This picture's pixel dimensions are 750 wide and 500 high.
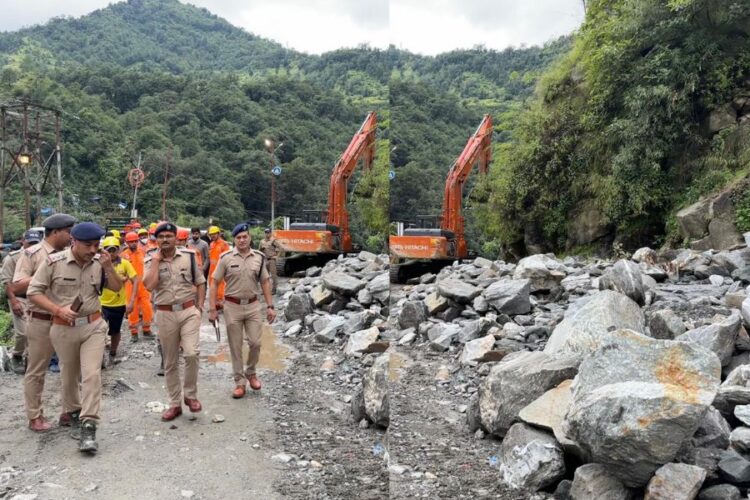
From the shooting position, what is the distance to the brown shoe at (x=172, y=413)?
2.09 meters

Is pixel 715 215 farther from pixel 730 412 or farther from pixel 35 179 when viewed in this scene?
pixel 35 179

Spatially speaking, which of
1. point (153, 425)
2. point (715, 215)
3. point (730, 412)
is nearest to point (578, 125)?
point (715, 215)

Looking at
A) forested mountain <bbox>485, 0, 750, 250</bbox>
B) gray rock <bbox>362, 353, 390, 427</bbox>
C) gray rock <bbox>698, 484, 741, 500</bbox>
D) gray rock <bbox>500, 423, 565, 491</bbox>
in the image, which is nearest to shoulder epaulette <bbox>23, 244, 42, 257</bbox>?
gray rock <bbox>362, 353, 390, 427</bbox>

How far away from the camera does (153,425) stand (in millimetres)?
2105

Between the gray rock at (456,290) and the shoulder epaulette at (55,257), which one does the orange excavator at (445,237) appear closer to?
the gray rock at (456,290)

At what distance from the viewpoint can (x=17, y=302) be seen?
2648mm

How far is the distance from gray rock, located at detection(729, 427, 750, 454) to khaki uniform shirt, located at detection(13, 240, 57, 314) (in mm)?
2619

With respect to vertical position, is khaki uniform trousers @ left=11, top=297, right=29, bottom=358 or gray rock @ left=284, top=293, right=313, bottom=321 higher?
gray rock @ left=284, top=293, right=313, bottom=321

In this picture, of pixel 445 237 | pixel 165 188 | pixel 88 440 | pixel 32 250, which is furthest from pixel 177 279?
pixel 445 237

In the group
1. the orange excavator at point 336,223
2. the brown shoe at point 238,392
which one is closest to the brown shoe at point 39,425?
the brown shoe at point 238,392

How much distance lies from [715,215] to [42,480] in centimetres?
294

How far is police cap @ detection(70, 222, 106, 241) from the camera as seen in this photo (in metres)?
2.21

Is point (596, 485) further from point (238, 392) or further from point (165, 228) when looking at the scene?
point (165, 228)

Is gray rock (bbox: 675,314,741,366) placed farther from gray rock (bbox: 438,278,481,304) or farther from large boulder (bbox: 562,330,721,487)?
gray rock (bbox: 438,278,481,304)
